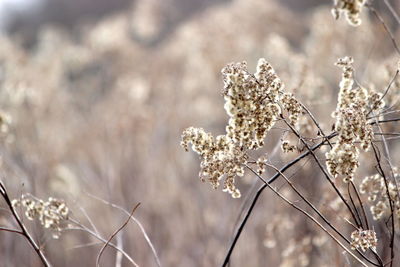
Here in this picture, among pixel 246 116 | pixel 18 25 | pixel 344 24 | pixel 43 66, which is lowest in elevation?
pixel 246 116

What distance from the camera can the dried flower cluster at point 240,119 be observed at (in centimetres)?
109

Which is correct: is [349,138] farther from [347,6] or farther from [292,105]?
[347,6]

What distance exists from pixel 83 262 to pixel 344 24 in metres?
2.85

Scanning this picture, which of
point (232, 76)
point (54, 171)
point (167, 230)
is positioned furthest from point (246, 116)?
point (167, 230)

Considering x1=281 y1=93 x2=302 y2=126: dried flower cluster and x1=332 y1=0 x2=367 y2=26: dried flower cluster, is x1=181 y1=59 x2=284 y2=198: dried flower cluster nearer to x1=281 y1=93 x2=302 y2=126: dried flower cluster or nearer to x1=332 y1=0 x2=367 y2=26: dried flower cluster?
x1=281 y1=93 x2=302 y2=126: dried flower cluster

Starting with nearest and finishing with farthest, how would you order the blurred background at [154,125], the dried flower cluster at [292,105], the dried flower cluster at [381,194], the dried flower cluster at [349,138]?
the dried flower cluster at [349,138]
the dried flower cluster at [292,105]
the dried flower cluster at [381,194]
the blurred background at [154,125]

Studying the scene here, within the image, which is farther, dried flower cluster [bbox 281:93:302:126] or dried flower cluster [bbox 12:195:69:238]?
dried flower cluster [bbox 12:195:69:238]

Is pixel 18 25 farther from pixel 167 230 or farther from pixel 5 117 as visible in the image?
pixel 5 117

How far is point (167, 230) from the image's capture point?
434cm

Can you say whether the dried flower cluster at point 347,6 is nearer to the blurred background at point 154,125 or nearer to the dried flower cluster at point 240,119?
the dried flower cluster at point 240,119

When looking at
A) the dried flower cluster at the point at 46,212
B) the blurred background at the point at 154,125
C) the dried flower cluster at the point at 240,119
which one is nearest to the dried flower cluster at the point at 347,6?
the dried flower cluster at the point at 240,119

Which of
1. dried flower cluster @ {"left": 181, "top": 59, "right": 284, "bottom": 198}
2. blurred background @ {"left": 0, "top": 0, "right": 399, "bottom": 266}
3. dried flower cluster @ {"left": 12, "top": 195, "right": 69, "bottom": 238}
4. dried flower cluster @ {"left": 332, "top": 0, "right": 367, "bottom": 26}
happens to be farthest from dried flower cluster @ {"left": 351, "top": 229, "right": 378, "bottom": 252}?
blurred background @ {"left": 0, "top": 0, "right": 399, "bottom": 266}

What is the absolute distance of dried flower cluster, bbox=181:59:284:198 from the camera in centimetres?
109

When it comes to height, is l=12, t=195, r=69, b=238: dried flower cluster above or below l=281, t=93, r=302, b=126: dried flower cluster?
below
